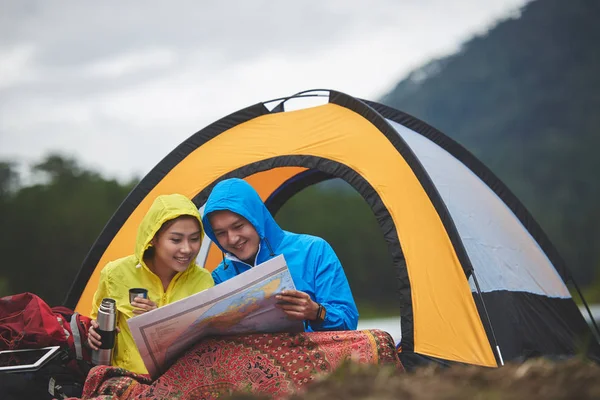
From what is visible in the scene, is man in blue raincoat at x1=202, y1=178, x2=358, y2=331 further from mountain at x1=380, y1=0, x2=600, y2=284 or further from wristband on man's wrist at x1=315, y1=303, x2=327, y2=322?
mountain at x1=380, y1=0, x2=600, y2=284

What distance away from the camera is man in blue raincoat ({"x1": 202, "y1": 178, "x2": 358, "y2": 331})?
277 cm

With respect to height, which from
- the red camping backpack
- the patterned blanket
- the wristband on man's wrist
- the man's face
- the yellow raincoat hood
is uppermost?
the yellow raincoat hood

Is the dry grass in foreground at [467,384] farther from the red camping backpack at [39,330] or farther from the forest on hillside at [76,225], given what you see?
the forest on hillside at [76,225]

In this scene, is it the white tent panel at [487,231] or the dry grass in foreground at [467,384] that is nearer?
the dry grass in foreground at [467,384]

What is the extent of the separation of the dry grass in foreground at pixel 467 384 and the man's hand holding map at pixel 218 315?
3.70 ft

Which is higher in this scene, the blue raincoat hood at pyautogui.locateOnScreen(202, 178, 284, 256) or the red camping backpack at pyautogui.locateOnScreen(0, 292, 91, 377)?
the blue raincoat hood at pyautogui.locateOnScreen(202, 178, 284, 256)

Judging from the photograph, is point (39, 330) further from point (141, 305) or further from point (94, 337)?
point (141, 305)

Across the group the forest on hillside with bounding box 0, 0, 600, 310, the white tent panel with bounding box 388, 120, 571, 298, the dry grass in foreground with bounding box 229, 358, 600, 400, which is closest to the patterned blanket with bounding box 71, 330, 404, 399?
the white tent panel with bounding box 388, 120, 571, 298

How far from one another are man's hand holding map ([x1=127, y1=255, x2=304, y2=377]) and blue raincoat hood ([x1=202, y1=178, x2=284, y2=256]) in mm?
576

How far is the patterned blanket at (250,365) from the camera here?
92.0 inches

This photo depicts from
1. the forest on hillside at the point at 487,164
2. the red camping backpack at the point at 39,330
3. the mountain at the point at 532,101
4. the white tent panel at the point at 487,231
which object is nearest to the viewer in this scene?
the red camping backpack at the point at 39,330

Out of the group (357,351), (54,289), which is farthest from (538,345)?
(54,289)

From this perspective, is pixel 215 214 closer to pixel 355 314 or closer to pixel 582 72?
pixel 355 314

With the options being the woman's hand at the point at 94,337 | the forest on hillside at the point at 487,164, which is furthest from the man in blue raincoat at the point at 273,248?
the forest on hillside at the point at 487,164
